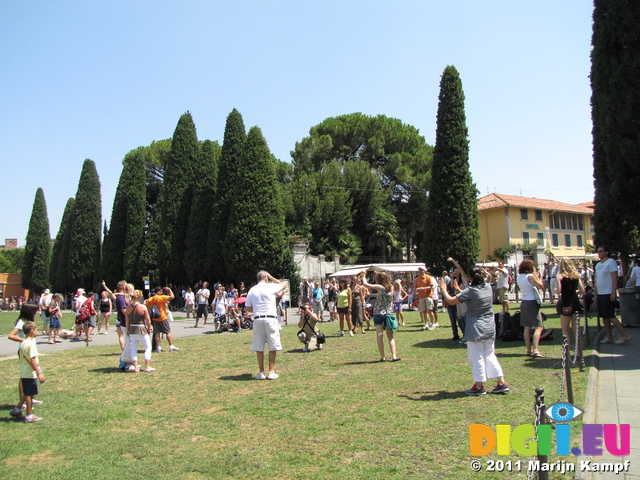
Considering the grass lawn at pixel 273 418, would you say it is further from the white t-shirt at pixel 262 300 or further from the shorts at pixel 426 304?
the shorts at pixel 426 304

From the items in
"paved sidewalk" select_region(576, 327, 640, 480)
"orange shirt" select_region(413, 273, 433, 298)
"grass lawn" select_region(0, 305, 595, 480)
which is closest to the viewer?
"paved sidewalk" select_region(576, 327, 640, 480)

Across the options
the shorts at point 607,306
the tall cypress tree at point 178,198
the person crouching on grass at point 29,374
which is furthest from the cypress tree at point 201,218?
the person crouching on grass at point 29,374

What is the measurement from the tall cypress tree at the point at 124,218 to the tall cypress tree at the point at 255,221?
1420 cm

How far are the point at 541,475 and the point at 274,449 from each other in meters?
2.56

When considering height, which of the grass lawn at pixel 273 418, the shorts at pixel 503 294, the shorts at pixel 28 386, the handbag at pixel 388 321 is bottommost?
the grass lawn at pixel 273 418

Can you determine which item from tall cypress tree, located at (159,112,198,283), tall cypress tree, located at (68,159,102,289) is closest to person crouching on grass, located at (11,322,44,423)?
tall cypress tree, located at (159,112,198,283)

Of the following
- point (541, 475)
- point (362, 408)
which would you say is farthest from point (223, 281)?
point (541, 475)

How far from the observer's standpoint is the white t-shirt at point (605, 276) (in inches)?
386

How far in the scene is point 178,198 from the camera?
38875mm

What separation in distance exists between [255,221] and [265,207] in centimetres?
122

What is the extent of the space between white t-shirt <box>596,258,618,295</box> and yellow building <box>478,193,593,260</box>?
41621 mm

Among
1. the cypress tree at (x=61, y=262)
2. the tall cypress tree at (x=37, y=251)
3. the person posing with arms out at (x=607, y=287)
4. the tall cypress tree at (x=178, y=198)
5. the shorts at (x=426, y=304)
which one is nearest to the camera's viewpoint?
the person posing with arms out at (x=607, y=287)

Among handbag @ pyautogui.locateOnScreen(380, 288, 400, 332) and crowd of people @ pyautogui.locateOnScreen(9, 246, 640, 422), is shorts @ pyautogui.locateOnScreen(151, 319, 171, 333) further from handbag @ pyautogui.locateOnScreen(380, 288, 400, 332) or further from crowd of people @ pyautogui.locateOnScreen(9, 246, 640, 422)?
handbag @ pyautogui.locateOnScreen(380, 288, 400, 332)

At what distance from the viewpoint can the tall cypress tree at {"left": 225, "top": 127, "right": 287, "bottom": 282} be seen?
31203 millimetres
